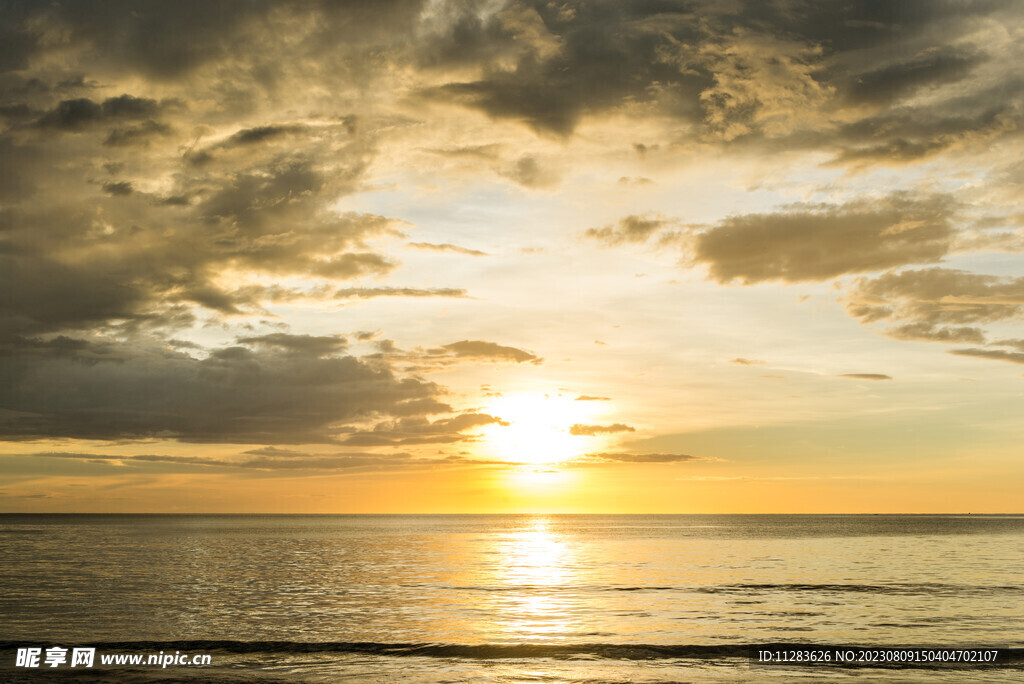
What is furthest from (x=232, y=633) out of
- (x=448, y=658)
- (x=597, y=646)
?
(x=597, y=646)

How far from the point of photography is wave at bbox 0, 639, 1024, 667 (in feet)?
109

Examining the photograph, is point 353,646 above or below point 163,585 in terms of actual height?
below

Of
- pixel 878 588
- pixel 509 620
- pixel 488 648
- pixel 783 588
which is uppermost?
pixel 783 588

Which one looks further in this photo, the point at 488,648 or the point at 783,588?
the point at 783,588

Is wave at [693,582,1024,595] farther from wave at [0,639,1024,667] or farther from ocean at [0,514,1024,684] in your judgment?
wave at [0,639,1024,667]

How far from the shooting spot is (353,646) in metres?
35.2

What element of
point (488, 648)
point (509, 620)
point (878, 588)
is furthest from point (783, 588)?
point (488, 648)

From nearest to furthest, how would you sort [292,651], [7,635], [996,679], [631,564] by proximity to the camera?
[996,679] → [292,651] → [7,635] → [631,564]

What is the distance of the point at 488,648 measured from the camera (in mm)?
34688

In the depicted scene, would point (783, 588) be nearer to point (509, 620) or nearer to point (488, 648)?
point (509, 620)

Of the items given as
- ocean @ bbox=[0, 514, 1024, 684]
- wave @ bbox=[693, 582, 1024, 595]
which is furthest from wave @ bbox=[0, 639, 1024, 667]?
wave @ bbox=[693, 582, 1024, 595]

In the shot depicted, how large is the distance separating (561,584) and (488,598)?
34.3ft

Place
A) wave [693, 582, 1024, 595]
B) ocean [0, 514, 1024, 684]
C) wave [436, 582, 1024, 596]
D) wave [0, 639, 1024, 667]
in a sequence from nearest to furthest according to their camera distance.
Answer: ocean [0, 514, 1024, 684] → wave [0, 639, 1024, 667] → wave [436, 582, 1024, 596] → wave [693, 582, 1024, 595]

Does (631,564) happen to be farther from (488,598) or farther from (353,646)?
(353,646)
